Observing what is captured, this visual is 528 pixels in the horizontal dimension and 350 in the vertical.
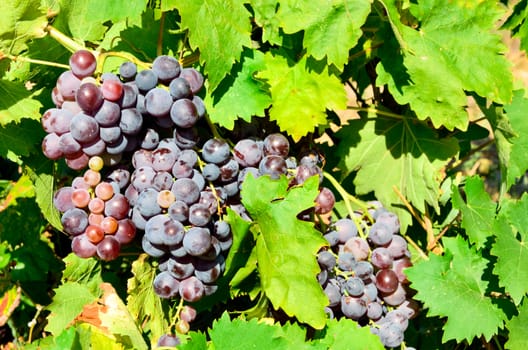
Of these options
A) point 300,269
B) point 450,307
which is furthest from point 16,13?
point 450,307

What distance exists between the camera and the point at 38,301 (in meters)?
2.70

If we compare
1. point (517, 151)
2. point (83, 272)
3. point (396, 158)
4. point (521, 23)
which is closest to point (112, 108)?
point (83, 272)

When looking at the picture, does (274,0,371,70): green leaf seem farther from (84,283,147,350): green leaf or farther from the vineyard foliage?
(84,283,147,350): green leaf

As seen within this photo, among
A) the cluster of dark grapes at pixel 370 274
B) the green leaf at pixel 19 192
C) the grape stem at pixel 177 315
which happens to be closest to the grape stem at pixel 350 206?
the cluster of dark grapes at pixel 370 274

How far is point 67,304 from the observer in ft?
6.29

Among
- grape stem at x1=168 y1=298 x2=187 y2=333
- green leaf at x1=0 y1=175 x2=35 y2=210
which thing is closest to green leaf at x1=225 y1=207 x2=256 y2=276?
grape stem at x1=168 y1=298 x2=187 y2=333

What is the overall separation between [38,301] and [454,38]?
1.99m

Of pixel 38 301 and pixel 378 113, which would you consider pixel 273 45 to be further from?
pixel 38 301

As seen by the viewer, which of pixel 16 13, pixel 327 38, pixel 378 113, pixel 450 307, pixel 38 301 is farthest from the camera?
pixel 38 301

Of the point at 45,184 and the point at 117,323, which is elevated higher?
the point at 45,184

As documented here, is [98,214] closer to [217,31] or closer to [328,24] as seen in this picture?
[217,31]

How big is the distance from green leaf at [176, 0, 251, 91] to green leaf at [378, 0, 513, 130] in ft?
1.53

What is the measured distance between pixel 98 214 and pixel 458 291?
A: 3.41ft

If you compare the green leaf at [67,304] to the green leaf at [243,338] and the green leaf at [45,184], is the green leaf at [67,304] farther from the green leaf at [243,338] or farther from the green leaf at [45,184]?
the green leaf at [243,338]
